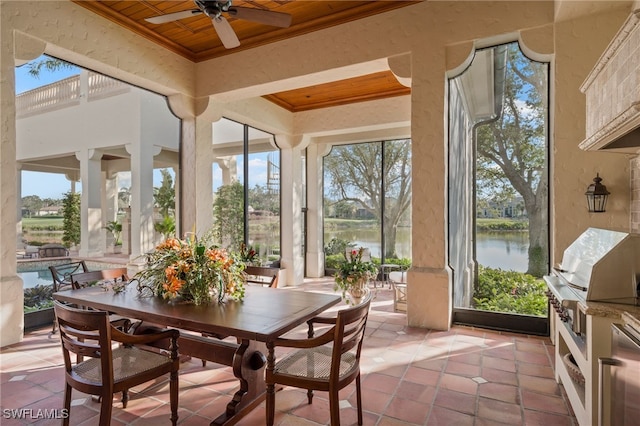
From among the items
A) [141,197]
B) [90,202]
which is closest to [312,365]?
[141,197]

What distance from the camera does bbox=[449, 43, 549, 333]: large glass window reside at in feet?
13.8

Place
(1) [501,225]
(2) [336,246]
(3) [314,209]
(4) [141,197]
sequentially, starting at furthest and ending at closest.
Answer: (2) [336,246], (3) [314,209], (4) [141,197], (1) [501,225]

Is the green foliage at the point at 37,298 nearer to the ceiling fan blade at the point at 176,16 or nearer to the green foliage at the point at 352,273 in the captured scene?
the ceiling fan blade at the point at 176,16

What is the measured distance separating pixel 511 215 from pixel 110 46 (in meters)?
5.36

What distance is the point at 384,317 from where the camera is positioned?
4.45 m

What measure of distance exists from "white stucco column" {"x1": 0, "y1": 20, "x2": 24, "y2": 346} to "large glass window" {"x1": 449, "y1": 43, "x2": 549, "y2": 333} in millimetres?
4681

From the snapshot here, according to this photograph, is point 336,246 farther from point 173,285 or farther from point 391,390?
point 173,285

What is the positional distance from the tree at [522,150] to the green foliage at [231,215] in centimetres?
398

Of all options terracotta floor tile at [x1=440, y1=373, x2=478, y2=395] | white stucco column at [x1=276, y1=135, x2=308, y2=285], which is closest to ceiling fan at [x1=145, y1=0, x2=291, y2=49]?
terracotta floor tile at [x1=440, y1=373, x2=478, y2=395]

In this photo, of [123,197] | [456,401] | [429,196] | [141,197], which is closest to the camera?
[456,401]

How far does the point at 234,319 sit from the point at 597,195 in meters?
3.32

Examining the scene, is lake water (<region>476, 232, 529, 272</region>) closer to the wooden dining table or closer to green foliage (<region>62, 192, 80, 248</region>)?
the wooden dining table

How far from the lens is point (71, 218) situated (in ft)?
20.9

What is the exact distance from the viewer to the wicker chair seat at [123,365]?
193 centimetres
